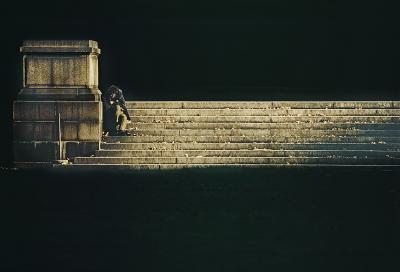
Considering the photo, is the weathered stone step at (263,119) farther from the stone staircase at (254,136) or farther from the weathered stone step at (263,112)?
the weathered stone step at (263,112)

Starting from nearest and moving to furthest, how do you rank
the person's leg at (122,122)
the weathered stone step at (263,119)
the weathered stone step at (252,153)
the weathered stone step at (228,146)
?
the weathered stone step at (252,153) → the weathered stone step at (228,146) → the person's leg at (122,122) → the weathered stone step at (263,119)

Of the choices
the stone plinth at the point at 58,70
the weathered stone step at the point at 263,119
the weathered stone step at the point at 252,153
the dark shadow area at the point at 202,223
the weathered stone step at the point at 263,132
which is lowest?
the dark shadow area at the point at 202,223

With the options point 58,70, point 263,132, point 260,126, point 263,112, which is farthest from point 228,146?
point 58,70

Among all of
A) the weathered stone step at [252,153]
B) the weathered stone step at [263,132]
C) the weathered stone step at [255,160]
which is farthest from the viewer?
the weathered stone step at [263,132]

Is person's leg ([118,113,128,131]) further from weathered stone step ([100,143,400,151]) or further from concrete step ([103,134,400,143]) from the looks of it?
weathered stone step ([100,143,400,151])

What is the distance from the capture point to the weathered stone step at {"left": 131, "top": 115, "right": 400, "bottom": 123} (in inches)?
874

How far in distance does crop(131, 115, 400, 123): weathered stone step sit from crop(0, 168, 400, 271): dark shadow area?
420 cm

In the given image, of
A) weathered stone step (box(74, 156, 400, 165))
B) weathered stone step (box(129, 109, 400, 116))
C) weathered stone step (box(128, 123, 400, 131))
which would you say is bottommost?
weathered stone step (box(74, 156, 400, 165))

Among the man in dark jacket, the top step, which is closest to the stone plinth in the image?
the man in dark jacket

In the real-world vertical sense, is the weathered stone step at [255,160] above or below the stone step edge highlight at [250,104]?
below

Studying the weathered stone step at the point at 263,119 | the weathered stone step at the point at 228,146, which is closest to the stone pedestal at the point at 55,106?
the weathered stone step at the point at 228,146

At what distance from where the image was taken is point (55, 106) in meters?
21.4

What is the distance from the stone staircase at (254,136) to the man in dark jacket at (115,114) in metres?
0.22

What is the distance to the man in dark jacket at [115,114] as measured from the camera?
2147cm
